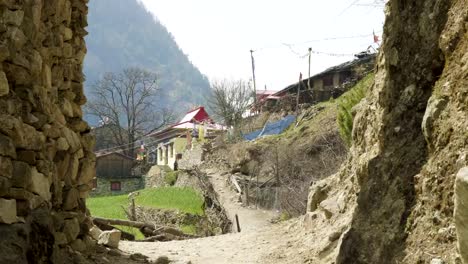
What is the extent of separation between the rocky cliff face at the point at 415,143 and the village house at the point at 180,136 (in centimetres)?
3563

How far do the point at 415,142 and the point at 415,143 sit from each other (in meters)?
0.01

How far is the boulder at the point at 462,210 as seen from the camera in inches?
135

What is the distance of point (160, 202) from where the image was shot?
3189 cm

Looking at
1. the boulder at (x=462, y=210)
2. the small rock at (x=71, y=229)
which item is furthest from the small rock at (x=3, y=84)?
the boulder at (x=462, y=210)

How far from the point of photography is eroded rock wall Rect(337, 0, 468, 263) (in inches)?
181

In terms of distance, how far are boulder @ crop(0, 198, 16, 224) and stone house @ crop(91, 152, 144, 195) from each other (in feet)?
141

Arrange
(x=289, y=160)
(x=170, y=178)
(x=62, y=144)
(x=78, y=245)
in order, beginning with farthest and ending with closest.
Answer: (x=170, y=178), (x=289, y=160), (x=78, y=245), (x=62, y=144)

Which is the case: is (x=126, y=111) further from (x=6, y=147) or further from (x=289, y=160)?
(x=6, y=147)

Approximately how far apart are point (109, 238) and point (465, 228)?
641cm

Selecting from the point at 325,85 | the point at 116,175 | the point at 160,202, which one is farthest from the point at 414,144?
the point at 116,175

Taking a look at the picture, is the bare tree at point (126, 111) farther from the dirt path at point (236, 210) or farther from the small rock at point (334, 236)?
the small rock at point (334, 236)

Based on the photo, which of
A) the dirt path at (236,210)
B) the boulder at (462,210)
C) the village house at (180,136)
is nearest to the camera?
the boulder at (462,210)

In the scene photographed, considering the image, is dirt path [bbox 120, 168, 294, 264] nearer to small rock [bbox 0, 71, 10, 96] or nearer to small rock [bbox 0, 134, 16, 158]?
small rock [bbox 0, 134, 16, 158]

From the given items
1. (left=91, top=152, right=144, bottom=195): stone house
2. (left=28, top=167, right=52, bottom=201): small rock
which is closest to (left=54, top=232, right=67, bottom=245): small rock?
(left=28, top=167, right=52, bottom=201): small rock
